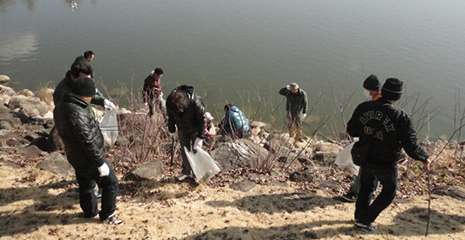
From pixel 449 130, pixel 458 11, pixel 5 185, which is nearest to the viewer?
pixel 5 185

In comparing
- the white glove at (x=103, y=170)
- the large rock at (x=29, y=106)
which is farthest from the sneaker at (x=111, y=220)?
the large rock at (x=29, y=106)

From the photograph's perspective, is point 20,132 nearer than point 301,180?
No

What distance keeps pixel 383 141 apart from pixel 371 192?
66cm

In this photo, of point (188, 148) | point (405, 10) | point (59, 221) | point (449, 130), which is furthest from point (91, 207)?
point (405, 10)

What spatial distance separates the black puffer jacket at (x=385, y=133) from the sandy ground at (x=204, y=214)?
3.11 feet

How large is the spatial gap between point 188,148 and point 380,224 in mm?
2489

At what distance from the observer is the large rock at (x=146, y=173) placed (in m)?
4.63

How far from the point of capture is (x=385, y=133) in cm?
326

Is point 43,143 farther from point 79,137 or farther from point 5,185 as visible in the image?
point 79,137

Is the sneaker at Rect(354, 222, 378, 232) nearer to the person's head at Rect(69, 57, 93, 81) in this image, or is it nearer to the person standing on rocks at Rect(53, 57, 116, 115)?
the person standing on rocks at Rect(53, 57, 116, 115)

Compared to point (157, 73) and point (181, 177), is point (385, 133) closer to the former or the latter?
point (181, 177)

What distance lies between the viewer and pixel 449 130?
1121 centimetres

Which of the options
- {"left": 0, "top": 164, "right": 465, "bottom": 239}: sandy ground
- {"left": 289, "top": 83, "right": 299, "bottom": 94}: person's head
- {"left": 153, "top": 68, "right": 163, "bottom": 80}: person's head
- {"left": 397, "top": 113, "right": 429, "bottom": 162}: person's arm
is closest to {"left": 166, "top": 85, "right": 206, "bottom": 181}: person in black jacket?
{"left": 0, "top": 164, "right": 465, "bottom": 239}: sandy ground

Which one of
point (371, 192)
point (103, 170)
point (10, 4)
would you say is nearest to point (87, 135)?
point (103, 170)
